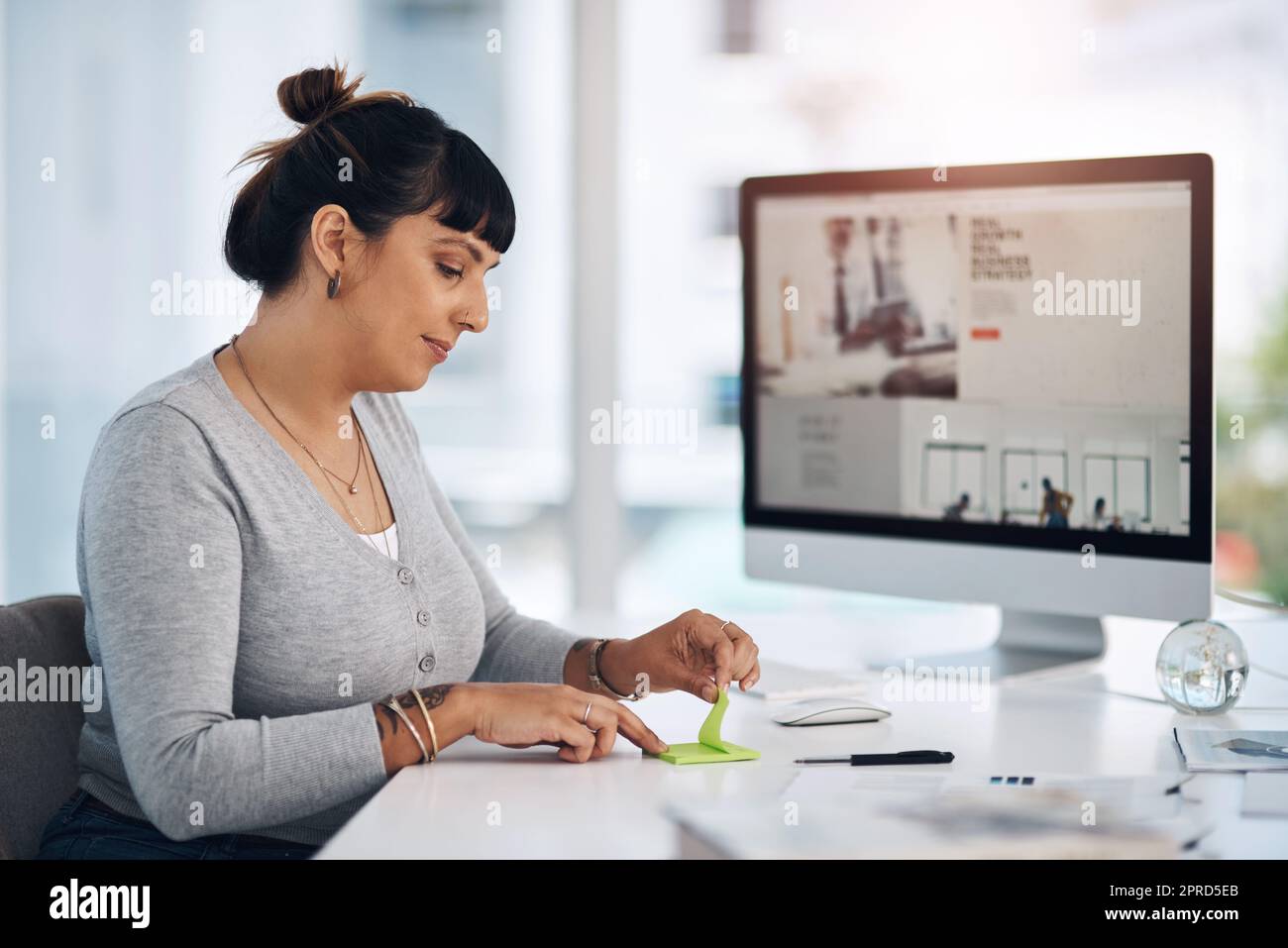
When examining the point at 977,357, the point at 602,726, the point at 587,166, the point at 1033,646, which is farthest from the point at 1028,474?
the point at 587,166

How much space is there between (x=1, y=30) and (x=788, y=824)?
307 centimetres

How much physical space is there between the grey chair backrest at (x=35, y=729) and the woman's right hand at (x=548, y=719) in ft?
1.54

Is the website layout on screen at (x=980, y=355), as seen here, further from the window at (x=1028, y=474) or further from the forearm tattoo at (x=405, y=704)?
the forearm tattoo at (x=405, y=704)

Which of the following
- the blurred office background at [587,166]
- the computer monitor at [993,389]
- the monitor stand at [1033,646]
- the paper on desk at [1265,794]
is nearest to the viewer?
the paper on desk at [1265,794]

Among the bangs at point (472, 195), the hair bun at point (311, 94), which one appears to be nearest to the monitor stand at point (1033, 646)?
the bangs at point (472, 195)

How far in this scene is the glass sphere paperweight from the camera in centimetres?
141

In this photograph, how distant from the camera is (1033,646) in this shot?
177cm

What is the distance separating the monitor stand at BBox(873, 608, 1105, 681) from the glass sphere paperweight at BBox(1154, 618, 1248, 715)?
0.23 meters

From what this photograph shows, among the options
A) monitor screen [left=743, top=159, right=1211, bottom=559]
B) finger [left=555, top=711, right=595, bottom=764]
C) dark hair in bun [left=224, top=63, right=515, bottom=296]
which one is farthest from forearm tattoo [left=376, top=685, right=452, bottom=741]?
monitor screen [left=743, top=159, right=1211, bottom=559]

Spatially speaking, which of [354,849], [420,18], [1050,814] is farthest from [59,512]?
[1050,814]

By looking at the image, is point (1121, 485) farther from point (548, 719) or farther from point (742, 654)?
point (548, 719)

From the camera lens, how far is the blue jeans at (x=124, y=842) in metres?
→ 1.25
